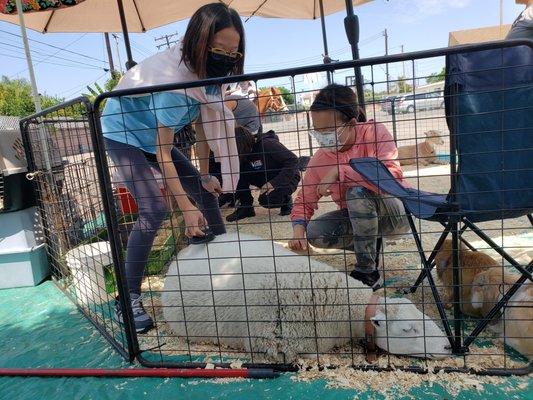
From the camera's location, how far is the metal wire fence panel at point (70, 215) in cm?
257

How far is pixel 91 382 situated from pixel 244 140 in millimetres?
2842

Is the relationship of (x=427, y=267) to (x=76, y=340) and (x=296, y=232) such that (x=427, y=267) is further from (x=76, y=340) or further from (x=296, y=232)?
(x=76, y=340)

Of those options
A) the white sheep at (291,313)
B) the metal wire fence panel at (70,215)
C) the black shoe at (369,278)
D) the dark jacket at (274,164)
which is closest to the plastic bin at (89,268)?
the metal wire fence panel at (70,215)

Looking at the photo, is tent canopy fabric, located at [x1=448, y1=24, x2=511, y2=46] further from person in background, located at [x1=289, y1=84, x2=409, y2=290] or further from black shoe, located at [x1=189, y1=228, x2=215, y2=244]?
black shoe, located at [x1=189, y1=228, x2=215, y2=244]

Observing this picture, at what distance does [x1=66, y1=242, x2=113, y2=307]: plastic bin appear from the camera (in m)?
2.55

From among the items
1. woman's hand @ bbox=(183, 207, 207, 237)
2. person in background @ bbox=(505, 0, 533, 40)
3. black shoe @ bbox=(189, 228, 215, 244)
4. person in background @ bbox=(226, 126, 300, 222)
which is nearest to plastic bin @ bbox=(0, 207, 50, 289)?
black shoe @ bbox=(189, 228, 215, 244)

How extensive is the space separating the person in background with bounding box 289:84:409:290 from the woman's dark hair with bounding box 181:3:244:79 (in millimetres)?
593

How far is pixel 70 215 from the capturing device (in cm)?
289

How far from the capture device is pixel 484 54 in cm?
148

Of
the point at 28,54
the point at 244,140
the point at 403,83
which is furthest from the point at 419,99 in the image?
the point at 28,54

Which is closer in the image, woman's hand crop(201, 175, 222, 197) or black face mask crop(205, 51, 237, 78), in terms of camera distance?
black face mask crop(205, 51, 237, 78)

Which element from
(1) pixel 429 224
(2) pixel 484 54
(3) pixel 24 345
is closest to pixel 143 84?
(2) pixel 484 54

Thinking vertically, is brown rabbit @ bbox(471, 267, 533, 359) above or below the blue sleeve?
below

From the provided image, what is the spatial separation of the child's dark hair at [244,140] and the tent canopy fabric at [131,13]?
5.77 feet
